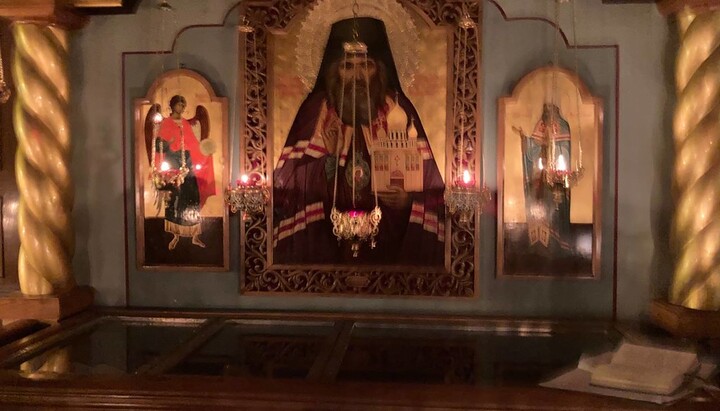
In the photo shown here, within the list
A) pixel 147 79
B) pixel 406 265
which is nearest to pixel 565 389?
pixel 406 265

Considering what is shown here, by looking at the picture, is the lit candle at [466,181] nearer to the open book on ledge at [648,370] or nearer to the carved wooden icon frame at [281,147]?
the carved wooden icon frame at [281,147]

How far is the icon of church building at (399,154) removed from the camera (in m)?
2.63

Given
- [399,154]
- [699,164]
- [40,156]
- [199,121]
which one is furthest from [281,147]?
[699,164]

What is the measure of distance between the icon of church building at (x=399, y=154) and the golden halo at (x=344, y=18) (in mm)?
142

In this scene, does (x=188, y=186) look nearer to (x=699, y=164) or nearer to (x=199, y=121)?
(x=199, y=121)

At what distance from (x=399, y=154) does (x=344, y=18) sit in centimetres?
58

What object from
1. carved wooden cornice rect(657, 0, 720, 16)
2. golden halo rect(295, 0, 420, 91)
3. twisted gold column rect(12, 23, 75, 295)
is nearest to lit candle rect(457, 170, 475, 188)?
golden halo rect(295, 0, 420, 91)

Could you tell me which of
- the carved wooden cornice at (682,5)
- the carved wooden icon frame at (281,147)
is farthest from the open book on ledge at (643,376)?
the carved wooden cornice at (682,5)

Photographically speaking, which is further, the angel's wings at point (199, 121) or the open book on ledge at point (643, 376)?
the angel's wings at point (199, 121)

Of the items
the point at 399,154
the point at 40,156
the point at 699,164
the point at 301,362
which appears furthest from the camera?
the point at 399,154

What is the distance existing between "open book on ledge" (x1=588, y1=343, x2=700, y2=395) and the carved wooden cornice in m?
1.17

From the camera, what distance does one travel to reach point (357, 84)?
2.63 meters

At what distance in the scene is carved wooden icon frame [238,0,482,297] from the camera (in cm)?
260

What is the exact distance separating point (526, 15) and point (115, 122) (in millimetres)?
1709
